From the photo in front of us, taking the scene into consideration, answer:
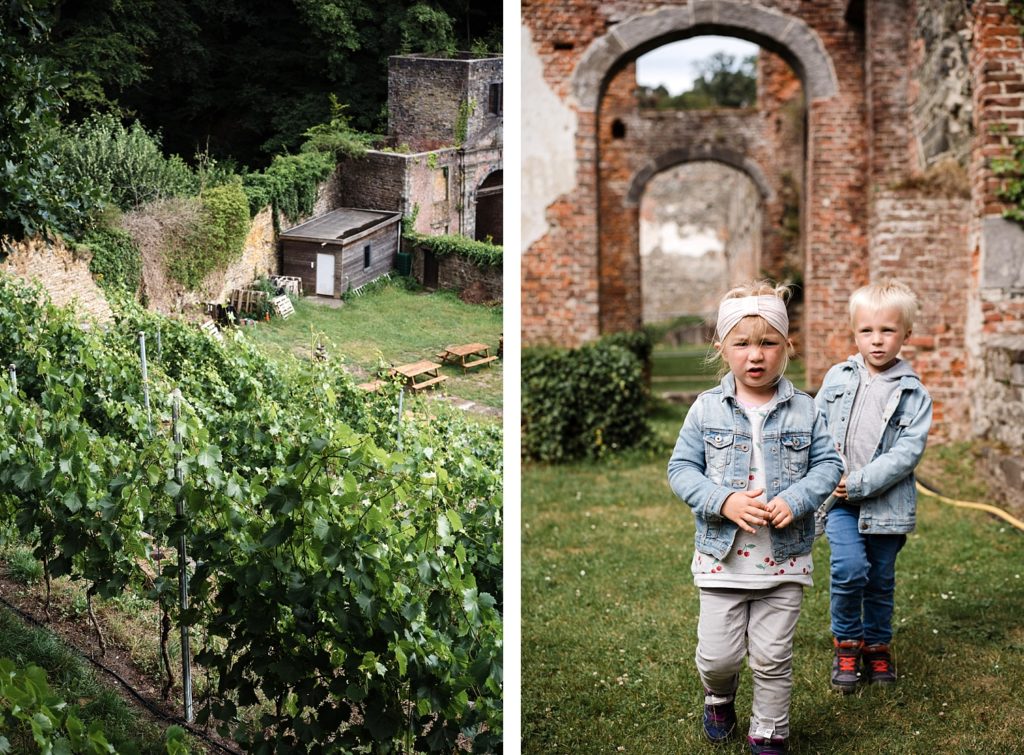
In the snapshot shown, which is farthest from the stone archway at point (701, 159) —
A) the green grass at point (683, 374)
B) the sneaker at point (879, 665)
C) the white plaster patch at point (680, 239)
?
the sneaker at point (879, 665)

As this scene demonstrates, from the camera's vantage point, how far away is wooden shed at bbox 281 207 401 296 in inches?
90.8

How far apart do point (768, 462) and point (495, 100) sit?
1.09 meters

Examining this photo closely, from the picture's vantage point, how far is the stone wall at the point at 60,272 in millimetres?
2238

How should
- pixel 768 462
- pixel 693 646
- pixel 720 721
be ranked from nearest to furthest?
pixel 768 462 → pixel 720 721 → pixel 693 646

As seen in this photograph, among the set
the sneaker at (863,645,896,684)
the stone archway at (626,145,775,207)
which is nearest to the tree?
the sneaker at (863,645,896,684)

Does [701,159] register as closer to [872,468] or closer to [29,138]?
[872,468]

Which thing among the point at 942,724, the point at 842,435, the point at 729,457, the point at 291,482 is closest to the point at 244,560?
the point at 291,482

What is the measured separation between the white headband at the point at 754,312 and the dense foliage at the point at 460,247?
56cm

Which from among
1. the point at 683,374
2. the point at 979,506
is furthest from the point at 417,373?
the point at 683,374

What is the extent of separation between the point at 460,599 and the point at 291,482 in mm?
491

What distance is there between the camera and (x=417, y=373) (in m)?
2.36

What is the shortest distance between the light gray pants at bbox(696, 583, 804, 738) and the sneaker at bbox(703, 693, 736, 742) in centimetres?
17

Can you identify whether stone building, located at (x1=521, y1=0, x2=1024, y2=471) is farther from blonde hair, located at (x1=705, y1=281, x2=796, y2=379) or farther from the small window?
the small window

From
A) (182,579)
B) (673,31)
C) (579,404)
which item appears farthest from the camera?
(673,31)
